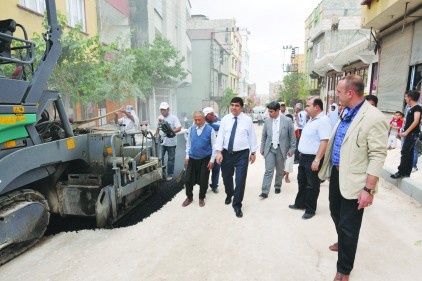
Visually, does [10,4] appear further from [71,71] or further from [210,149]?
[210,149]

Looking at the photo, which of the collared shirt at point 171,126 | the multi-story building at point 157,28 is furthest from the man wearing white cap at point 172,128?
the multi-story building at point 157,28

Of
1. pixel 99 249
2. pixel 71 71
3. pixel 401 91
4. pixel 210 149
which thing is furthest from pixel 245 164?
pixel 401 91

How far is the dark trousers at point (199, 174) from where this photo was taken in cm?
477

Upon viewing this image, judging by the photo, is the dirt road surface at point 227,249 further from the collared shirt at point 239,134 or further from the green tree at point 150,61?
the green tree at point 150,61

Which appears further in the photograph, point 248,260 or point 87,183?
point 87,183

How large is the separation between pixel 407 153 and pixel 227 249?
13.0 ft

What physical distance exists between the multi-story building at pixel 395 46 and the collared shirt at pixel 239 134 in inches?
270

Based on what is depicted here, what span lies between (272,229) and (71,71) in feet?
24.7

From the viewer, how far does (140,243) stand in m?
3.51

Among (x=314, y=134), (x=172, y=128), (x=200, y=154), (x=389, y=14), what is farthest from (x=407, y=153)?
(x=389, y=14)

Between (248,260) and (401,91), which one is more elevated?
(401,91)

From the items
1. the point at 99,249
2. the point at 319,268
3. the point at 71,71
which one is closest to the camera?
the point at 319,268

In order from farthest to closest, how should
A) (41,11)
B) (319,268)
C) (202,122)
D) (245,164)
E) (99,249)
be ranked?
(41,11) < (202,122) < (245,164) < (99,249) < (319,268)

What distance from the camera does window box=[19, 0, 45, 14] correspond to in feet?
30.2
